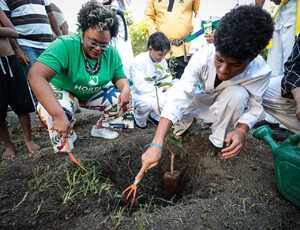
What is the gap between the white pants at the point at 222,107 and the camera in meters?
1.90

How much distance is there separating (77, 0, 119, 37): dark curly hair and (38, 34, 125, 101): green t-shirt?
0.17 meters

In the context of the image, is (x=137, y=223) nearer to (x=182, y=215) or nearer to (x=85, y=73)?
(x=182, y=215)

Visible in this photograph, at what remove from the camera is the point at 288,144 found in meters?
1.60

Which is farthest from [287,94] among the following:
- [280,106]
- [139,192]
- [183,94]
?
[139,192]

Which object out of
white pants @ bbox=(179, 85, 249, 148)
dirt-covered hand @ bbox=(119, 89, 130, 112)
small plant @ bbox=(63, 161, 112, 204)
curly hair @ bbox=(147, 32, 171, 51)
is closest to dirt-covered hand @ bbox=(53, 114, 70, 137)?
small plant @ bbox=(63, 161, 112, 204)

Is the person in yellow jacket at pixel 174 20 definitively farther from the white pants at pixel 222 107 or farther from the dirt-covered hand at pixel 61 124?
the dirt-covered hand at pixel 61 124

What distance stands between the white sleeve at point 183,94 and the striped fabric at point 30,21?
5.36 ft

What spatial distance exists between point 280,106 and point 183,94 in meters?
0.80

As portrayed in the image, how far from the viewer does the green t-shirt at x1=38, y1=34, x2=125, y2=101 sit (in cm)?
197

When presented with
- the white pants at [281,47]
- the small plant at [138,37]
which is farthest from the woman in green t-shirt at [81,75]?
the small plant at [138,37]

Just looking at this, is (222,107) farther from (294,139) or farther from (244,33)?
(244,33)

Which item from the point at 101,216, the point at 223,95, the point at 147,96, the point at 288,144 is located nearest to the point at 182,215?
the point at 101,216

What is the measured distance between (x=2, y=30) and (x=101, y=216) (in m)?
1.54

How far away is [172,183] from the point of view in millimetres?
1880
